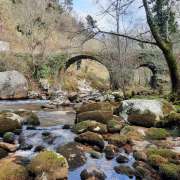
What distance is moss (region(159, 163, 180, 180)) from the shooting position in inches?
266

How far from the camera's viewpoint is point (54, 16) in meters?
39.5

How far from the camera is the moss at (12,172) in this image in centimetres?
654

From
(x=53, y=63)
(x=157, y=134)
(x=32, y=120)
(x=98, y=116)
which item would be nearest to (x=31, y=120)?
(x=32, y=120)

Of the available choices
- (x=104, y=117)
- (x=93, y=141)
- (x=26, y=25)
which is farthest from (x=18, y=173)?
(x=26, y=25)

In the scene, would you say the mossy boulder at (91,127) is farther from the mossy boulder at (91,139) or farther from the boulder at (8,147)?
the boulder at (8,147)

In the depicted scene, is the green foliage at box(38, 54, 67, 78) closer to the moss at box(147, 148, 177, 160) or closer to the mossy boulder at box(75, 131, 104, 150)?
the mossy boulder at box(75, 131, 104, 150)

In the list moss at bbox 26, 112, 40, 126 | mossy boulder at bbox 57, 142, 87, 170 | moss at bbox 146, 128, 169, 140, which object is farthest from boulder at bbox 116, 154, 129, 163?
moss at bbox 26, 112, 40, 126

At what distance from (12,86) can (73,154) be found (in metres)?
16.6

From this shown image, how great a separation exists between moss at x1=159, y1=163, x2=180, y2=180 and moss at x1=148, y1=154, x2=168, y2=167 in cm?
26

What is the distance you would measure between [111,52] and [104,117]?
687 inches

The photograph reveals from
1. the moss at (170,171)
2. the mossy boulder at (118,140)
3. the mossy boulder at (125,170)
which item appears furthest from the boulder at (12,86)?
the moss at (170,171)

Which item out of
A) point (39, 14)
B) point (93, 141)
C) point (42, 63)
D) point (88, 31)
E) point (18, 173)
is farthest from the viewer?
point (39, 14)

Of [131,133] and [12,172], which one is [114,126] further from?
[12,172]

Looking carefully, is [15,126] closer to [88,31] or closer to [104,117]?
[104,117]
